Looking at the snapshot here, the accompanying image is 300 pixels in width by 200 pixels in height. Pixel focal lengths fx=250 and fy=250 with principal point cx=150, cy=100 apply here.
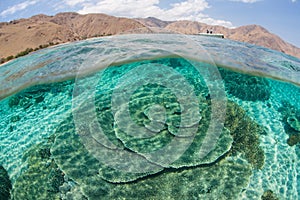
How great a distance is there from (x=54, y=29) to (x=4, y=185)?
142ft

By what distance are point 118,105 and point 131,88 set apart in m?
0.86

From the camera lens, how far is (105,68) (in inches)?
328

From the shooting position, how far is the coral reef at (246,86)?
6899mm

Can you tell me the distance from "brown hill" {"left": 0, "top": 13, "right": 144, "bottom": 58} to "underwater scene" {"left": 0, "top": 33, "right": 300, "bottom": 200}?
28893 millimetres

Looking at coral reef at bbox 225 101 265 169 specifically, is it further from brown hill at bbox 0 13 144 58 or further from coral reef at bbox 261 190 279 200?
brown hill at bbox 0 13 144 58

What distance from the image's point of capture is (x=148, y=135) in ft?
16.6

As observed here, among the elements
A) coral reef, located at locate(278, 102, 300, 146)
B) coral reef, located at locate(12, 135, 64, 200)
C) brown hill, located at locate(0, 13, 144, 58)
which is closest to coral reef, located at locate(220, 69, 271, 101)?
coral reef, located at locate(278, 102, 300, 146)

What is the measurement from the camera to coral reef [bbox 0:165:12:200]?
14.3 ft

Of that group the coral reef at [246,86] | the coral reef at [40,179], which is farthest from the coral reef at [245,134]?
the coral reef at [40,179]

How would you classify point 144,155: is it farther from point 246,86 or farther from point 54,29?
point 54,29

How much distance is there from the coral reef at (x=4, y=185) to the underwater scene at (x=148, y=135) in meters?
0.02

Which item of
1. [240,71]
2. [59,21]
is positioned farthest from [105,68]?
[59,21]

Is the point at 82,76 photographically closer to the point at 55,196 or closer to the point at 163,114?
the point at 163,114

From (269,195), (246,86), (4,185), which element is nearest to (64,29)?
(246,86)
